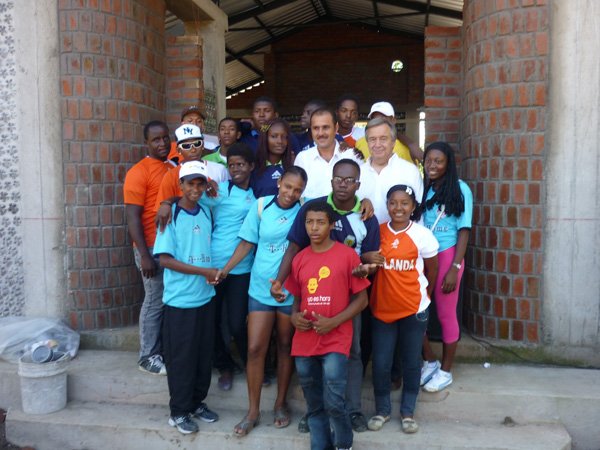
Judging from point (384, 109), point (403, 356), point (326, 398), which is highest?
point (384, 109)

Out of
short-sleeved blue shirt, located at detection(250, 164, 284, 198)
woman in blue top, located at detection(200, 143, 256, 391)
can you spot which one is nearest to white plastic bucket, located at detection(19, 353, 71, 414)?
woman in blue top, located at detection(200, 143, 256, 391)

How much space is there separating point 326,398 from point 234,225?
121 centimetres

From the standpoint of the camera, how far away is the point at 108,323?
457cm

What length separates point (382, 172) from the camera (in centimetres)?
352

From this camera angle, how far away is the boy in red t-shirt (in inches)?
117

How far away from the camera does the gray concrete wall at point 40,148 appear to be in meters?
4.37

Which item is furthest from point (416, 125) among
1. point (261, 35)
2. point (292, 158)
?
point (292, 158)

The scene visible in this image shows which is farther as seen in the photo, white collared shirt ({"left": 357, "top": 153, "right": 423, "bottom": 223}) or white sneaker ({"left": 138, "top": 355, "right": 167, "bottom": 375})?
white sneaker ({"left": 138, "top": 355, "right": 167, "bottom": 375})

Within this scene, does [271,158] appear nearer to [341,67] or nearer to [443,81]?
[443,81]

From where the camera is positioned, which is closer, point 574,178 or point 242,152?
point 242,152

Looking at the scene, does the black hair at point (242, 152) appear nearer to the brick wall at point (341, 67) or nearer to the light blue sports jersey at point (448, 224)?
the light blue sports jersey at point (448, 224)

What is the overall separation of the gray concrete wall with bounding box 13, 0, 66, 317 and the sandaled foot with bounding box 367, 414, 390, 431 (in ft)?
8.82

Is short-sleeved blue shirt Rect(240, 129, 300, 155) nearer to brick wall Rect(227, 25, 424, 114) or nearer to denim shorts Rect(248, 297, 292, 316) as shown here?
denim shorts Rect(248, 297, 292, 316)

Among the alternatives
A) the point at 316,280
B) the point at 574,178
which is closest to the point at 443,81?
the point at 574,178
